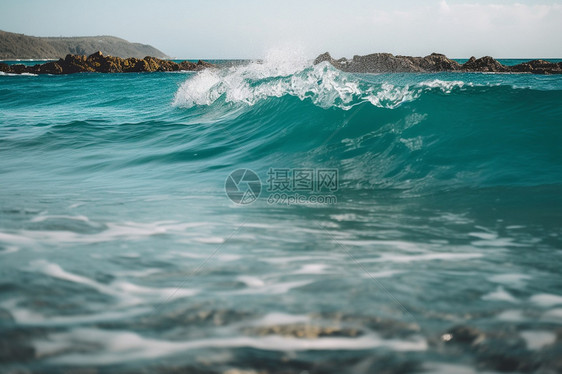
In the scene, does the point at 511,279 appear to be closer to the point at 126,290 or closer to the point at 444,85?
the point at 126,290

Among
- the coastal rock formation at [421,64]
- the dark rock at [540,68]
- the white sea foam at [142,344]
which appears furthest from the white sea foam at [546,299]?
the coastal rock formation at [421,64]

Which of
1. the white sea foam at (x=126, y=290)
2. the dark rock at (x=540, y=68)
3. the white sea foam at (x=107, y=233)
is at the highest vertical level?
the dark rock at (x=540, y=68)

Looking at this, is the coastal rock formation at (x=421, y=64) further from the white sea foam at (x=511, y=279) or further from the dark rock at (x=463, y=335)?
the dark rock at (x=463, y=335)

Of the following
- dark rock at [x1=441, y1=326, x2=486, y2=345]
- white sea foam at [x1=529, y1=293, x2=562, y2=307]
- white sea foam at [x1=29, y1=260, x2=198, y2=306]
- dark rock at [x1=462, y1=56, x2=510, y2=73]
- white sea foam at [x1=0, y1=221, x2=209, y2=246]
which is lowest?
white sea foam at [x1=529, y1=293, x2=562, y2=307]

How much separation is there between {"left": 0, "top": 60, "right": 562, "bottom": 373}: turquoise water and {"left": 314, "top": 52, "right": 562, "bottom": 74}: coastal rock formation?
1234 inches

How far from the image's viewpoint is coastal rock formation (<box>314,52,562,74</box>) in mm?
35000

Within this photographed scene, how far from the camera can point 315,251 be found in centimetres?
282

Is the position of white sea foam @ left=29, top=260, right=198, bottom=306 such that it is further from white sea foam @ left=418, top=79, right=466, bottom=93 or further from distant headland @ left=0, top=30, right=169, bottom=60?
distant headland @ left=0, top=30, right=169, bottom=60

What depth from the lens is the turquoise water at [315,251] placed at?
1729 mm

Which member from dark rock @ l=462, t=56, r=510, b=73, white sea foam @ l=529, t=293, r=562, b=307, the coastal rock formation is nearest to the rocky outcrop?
the coastal rock formation

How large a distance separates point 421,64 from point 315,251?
41907 mm

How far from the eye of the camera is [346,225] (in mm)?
3441

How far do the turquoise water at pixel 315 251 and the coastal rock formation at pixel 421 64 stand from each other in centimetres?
3134

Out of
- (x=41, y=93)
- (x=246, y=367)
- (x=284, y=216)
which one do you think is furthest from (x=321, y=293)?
(x=41, y=93)
